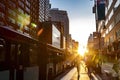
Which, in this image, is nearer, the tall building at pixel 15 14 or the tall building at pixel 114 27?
the tall building at pixel 114 27

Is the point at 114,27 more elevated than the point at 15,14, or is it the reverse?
the point at 15,14

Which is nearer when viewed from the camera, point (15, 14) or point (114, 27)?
point (114, 27)

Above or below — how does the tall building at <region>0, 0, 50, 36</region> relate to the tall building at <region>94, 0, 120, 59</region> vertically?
above

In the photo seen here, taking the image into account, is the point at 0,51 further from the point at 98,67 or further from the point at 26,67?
the point at 98,67

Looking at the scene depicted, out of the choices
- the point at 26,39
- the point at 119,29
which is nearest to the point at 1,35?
the point at 26,39

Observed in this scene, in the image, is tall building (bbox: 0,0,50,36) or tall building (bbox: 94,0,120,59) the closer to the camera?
tall building (bbox: 94,0,120,59)

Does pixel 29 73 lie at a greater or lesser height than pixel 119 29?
lesser

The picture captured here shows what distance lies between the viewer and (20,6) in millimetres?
117125

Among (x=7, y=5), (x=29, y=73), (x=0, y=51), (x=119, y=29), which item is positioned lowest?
(x=29, y=73)

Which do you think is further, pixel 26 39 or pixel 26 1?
pixel 26 1

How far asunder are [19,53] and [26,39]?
111 centimetres

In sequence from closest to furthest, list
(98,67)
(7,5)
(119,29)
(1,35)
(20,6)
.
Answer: (1,35)
(98,67)
(119,29)
(7,5)
(20,6)

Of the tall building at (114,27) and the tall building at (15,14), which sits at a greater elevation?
the tall building at (15,14)

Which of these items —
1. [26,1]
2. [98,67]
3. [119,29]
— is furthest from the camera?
[26,1]
